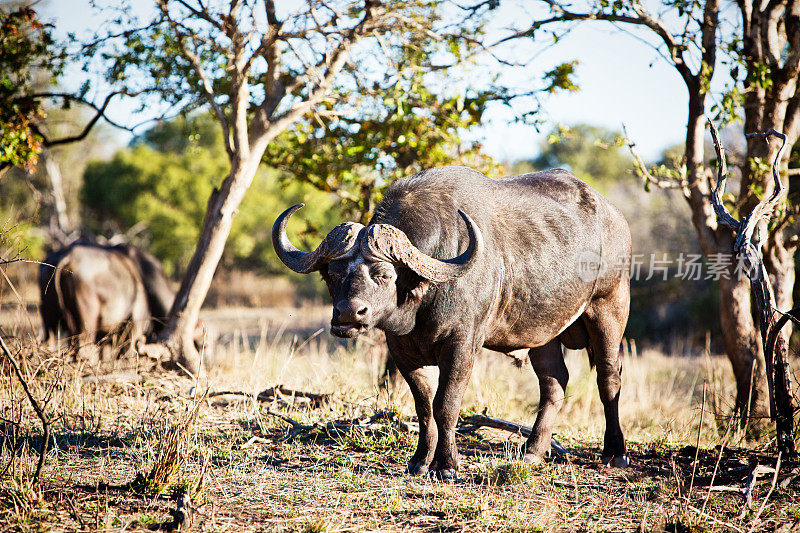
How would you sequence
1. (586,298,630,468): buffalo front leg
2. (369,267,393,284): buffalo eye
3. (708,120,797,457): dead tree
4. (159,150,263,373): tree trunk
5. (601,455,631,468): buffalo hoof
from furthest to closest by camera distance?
(159,150,263,373): tree trunk
(586,298,630,468): buffalo front leg
(601,455,631,468): buffalo hoof
(708,120,797,457): dead tree
(369,267,393,284): buffalo eye

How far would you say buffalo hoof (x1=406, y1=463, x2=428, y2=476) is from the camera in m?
4.54

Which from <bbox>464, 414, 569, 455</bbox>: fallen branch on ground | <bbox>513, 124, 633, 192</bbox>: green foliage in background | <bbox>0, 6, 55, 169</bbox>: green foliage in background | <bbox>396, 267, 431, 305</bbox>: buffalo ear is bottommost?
<bbox>464, 414, 569, 455</bbox>: fallen branch on ground

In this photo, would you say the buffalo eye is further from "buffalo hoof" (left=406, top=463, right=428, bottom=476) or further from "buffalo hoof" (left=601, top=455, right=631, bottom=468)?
"buffalo hoof" (left=601, top=455, right=631, bottom=468)

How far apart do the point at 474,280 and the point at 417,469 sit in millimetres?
1299

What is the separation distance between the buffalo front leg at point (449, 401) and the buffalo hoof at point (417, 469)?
0.39 feet

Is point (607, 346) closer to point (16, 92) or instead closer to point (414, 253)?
point (414, 253)

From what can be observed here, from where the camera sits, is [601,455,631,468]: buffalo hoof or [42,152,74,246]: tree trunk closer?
[601,455,631,468]: buffalo hoof

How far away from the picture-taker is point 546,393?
549 cm

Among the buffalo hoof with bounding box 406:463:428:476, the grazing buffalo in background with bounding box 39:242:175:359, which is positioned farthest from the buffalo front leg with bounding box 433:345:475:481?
the grazing buffalo in background with bounding box 39:242:175:359

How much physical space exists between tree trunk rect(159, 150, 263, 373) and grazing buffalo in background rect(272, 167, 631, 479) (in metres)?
2.89

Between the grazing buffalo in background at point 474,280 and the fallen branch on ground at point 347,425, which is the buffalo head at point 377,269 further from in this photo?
the fallen branch on ground at point 347,425

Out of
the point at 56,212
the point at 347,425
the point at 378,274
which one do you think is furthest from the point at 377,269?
the point at 56,212

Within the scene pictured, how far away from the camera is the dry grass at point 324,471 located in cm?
361

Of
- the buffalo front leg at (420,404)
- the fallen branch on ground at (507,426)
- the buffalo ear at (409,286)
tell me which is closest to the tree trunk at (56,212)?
the fallen branch on ground at (507,426)
